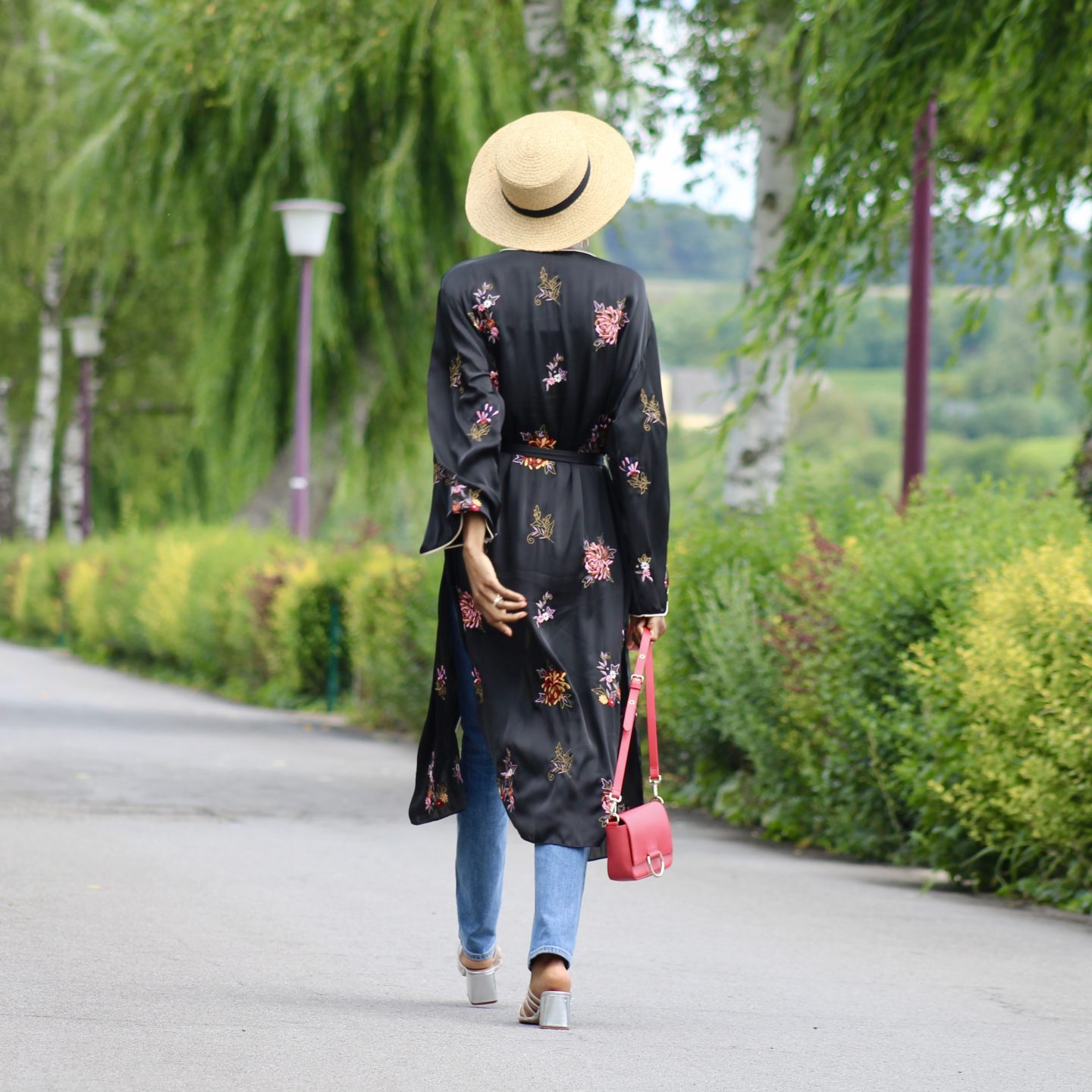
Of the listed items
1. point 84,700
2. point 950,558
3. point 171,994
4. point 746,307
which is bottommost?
point 84,700

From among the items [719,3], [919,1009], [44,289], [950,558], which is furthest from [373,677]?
[44,289]

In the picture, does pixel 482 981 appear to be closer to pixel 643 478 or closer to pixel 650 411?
pixel 643 478

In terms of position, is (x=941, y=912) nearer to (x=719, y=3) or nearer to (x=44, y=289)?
(x=719, y=3)

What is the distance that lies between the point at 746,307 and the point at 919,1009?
5.47m

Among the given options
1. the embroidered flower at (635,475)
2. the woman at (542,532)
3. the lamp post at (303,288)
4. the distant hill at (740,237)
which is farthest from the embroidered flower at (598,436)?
the lamp post at (303,288)

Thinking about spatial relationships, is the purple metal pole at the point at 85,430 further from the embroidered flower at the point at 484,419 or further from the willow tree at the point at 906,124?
the embroidered flower at the point at 484,419

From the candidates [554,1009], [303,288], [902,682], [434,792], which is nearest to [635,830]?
[554,1009]

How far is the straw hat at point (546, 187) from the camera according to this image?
4.88m

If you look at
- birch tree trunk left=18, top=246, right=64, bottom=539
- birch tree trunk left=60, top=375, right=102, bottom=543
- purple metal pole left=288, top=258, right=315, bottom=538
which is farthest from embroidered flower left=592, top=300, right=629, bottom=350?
birch tree trunk left=60, top=375, right=102, bottom=543

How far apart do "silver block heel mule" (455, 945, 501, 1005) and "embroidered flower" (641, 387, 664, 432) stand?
1.36 m

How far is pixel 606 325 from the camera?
4773 mm

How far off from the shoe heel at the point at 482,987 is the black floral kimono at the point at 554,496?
50 cm

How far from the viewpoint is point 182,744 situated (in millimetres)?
13258

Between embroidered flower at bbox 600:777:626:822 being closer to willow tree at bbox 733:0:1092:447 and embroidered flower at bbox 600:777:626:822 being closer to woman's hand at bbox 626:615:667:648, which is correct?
woman's hand at bbox 626:615:667:648
